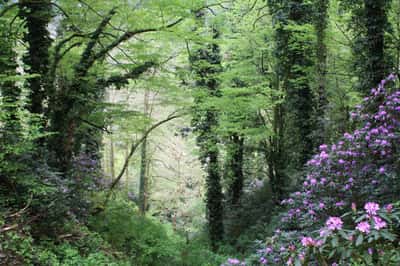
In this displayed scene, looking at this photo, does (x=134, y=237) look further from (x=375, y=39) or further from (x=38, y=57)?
(x=375, y=39)

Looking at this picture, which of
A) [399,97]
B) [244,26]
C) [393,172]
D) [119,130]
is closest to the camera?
[393,172]

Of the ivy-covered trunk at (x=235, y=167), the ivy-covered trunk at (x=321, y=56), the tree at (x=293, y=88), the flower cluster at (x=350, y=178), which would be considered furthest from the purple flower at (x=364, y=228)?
the ivy-covered trunk at (x=235, y=167)

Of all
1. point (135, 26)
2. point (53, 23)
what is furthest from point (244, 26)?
point (53, 23)

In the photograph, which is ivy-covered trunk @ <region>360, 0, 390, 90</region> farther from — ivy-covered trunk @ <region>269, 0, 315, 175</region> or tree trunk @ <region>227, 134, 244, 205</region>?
tree trunk @ <region>227, 134, 244, 205</region>

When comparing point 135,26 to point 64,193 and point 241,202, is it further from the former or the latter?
point 241,202

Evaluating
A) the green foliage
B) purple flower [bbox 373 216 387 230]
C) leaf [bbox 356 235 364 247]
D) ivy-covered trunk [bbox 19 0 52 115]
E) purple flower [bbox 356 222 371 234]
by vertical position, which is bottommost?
the green foliage

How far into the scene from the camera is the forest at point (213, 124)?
3.93 meters

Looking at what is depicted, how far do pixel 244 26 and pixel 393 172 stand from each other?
6.31 meters

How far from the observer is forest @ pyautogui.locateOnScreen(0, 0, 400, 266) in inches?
155

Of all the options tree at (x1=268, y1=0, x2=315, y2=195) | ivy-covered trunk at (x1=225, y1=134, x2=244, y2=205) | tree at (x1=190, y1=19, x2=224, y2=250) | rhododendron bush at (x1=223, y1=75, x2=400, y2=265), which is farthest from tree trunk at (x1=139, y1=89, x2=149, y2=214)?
rhododendron bush at (x1=223, y1=75, x2=400, y2=265)

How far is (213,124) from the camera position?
916cm

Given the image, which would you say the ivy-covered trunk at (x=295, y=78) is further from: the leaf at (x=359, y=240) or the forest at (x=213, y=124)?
the leaf at (x=359, y=240)

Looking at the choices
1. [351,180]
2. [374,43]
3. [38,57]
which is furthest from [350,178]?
[38,57]

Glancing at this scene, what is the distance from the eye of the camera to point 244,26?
30.1ft
